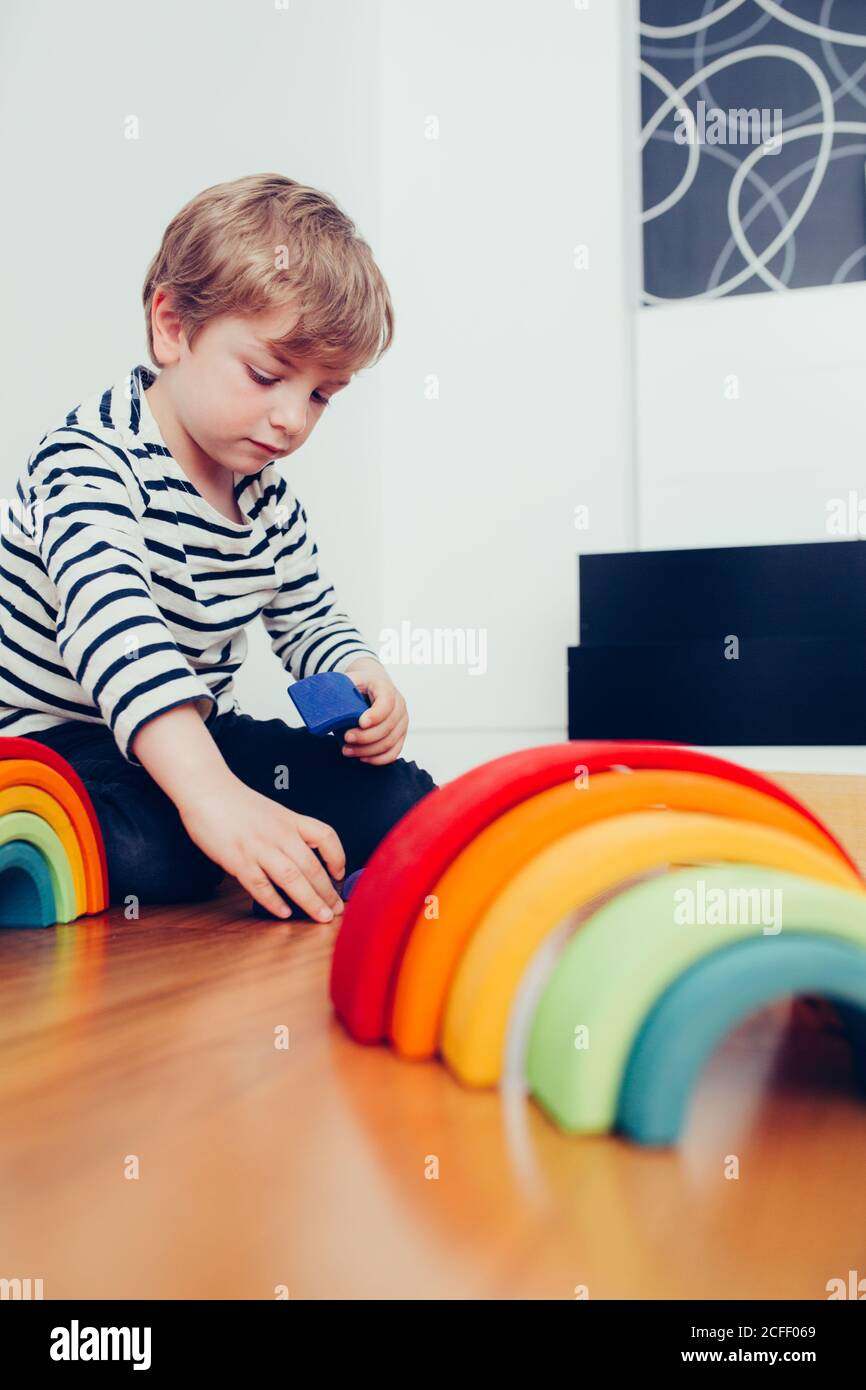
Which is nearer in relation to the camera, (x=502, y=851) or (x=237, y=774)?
(x=502, y=851)

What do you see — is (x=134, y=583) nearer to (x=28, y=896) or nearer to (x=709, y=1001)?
(x=28, y=896)

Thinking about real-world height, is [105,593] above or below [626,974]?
above

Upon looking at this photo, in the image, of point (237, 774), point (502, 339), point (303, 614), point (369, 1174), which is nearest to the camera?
point (369, 1174)

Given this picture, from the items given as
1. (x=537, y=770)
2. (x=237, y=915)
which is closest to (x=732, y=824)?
(x=537, y=770)

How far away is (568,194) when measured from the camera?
229 cm

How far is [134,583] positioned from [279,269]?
1.03 feet

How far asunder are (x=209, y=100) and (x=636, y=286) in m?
0.91

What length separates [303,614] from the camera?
49.1 inches

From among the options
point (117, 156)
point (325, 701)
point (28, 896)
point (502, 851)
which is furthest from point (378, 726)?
point (117, 156)

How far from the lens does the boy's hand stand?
105cm

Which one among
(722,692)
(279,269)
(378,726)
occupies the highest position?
(279,269)

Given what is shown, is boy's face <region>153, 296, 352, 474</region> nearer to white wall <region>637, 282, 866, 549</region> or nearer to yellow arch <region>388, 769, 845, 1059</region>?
yellow arch <region>388, 769, 845, 1059</region>

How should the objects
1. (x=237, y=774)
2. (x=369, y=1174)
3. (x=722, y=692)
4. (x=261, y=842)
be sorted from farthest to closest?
1. (x=722, y=692)
2. (x=237, y=774)
3. (x=261, y=842)
4. (x=369, y=1174)
